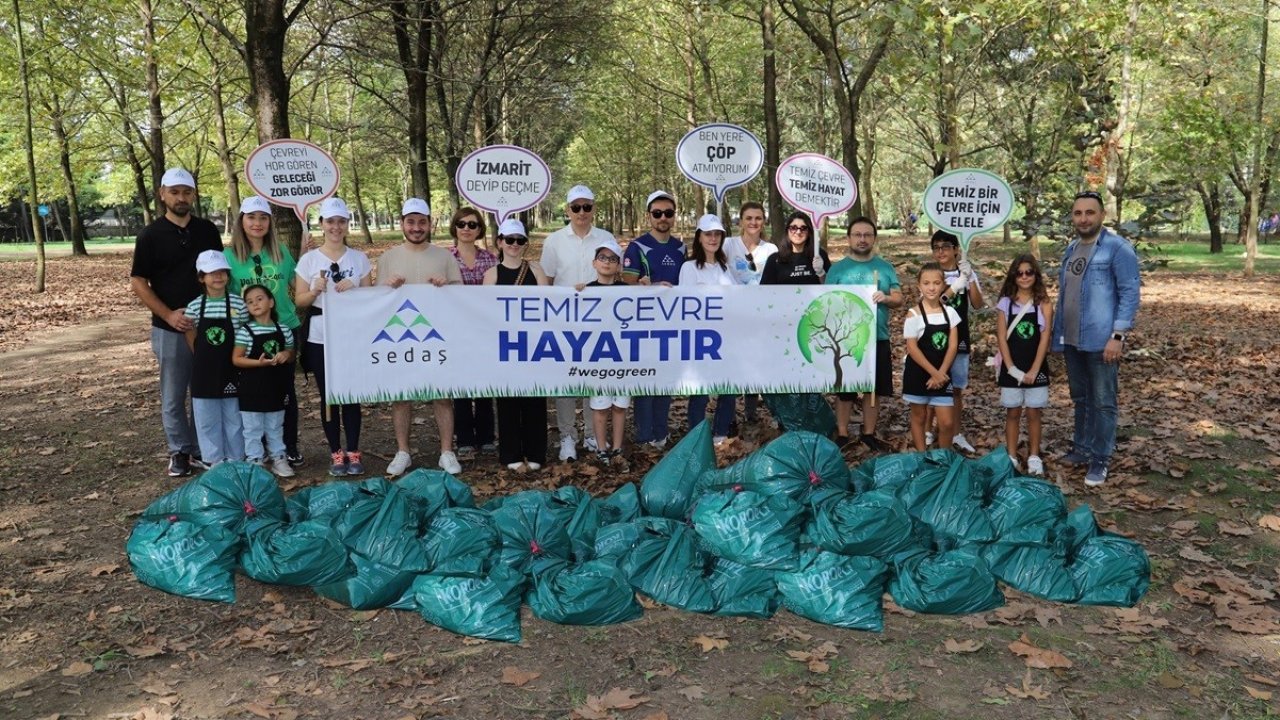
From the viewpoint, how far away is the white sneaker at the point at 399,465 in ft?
21.4

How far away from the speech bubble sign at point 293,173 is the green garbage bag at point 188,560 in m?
3.16

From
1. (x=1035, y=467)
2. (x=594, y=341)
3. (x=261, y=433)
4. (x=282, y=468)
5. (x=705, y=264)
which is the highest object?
(x=705, y=264)

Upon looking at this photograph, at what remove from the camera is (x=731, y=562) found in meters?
4.71

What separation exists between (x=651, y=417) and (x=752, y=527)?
2.50m

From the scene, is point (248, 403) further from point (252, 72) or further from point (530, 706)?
point (252, 72)

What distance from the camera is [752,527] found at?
191 inches

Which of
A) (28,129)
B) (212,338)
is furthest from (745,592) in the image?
(28,129)

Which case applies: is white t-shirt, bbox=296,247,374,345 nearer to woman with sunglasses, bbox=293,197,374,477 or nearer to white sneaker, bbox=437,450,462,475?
woman with sunglasses, bbox=293,197,374,477

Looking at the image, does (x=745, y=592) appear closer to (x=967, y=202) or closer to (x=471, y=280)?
(x=471, y=280)

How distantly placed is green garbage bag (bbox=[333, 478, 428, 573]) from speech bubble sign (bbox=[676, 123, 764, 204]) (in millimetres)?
3906

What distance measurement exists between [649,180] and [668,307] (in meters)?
40.4

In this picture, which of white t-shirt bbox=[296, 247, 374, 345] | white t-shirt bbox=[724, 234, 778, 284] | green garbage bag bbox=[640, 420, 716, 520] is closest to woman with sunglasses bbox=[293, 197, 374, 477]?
white t-shirt bbox=[296, 247, 374, 345]

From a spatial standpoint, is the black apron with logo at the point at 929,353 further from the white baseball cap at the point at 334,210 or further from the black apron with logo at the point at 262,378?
the black apron with logo at the point at 262,378

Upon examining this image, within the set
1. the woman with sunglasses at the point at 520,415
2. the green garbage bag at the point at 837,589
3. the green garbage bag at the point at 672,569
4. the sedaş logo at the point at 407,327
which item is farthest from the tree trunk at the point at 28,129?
the green garbage bag at the point at 837,589
